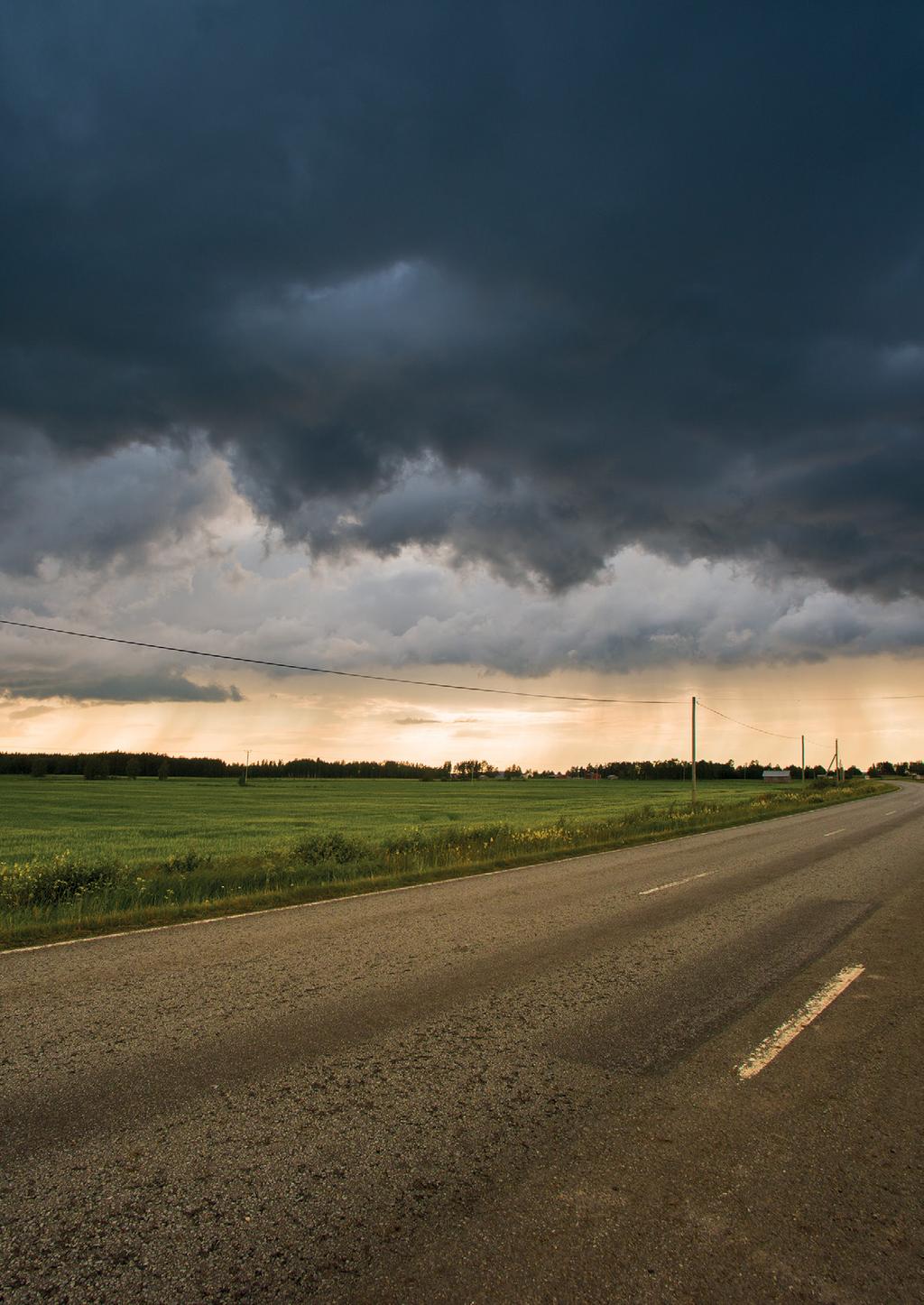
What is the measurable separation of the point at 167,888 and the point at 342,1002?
24.5 feet

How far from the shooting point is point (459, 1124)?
13.7 ft

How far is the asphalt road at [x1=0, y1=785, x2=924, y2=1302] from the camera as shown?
3.05 meters

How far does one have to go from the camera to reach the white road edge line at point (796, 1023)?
16.4 feet

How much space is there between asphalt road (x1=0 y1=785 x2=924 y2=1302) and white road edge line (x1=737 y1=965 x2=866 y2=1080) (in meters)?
0.07

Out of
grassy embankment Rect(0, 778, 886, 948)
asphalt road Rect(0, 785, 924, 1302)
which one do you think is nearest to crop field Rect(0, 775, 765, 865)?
grassy embankment Rect(0, 778, 886, 948)

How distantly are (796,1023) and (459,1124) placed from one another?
3213 millimetres

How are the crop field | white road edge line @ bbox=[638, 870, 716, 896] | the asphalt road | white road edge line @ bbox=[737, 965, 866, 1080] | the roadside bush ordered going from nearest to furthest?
the asphalt road
white road edge line @ bbox=[737, 965, 866, 1080]
the roadside bush
white road edge line @ bbox=[638, 870, 716, 896]
the crop field

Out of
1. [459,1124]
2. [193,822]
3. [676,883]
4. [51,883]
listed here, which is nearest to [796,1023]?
[459,1124]

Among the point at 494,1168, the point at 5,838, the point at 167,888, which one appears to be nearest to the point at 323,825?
the point at 5,838

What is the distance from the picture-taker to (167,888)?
40.8 ft

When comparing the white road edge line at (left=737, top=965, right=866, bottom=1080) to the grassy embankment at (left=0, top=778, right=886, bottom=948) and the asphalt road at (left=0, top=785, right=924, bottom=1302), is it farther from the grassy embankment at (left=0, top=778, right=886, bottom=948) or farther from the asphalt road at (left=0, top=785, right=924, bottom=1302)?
the grassy embankment at (left=0, top=778, right=886, bottom=948)

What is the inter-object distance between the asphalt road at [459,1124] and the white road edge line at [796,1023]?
0.07 metres

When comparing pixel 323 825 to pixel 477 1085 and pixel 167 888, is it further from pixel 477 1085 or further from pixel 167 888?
pixel 477 1085

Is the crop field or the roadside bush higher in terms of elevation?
the roadside bush
